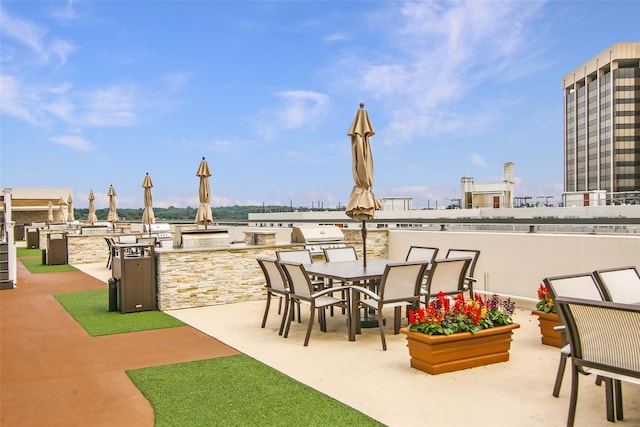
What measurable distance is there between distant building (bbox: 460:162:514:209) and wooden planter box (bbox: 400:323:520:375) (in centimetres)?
1463

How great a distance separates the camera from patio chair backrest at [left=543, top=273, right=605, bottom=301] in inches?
163

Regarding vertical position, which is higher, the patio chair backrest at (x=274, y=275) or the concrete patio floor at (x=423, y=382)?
the patio chair backrest at (x=274, y=275)

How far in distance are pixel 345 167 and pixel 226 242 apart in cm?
307

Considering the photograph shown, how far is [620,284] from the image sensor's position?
4383mm

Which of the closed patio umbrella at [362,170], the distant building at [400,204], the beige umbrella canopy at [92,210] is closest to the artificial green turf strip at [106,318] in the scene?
the closed patio umbrella at [362,170]

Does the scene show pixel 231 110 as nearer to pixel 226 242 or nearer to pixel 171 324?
pixel 226 242

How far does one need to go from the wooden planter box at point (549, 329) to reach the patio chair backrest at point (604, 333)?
7.58 ft

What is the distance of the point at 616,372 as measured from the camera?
2891 mm

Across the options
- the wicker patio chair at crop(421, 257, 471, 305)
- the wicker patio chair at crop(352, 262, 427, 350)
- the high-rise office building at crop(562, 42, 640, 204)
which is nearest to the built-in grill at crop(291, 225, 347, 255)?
the wicker patio chair at crop(421, 257, 471, 305)

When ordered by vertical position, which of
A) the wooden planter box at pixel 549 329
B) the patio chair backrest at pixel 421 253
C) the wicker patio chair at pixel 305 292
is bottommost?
the wooden planter box at pixel 549 329

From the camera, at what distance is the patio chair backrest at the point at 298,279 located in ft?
18.5

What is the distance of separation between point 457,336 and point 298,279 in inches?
80.8

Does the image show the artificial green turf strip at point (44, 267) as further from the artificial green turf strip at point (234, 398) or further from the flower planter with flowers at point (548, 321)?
the flower planter with flowers at point (548, 321)

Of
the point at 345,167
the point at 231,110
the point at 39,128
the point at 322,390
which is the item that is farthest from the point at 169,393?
the point at 39,128
